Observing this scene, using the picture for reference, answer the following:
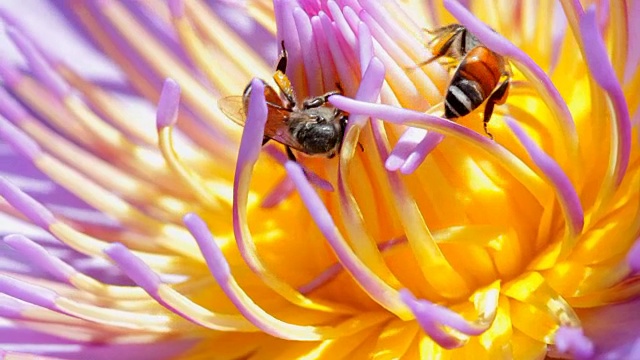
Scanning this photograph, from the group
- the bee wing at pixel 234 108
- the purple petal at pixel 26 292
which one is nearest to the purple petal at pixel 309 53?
the bee wing at pixel 234 108

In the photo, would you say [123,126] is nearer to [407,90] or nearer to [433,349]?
[407,90]

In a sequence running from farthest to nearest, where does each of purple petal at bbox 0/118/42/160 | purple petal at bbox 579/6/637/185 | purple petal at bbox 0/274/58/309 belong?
purple petal at bbox 0/118/42/160, purple petal at bbox 0/274/58/309, purple petal at bbox 579/6/637/185

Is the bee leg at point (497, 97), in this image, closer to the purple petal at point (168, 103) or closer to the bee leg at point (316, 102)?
the bee leg at point (316, 102)

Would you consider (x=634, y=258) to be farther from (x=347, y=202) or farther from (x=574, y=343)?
(x=347, y=202)

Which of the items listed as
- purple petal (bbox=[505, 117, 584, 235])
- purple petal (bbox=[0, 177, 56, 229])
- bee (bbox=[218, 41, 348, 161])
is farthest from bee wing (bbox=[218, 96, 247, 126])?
purple petal (bbox=[505, 117, 584, 235])

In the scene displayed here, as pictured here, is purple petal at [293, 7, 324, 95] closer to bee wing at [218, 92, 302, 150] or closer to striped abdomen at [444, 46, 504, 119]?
bee wing at [218, 92, 302, 150]

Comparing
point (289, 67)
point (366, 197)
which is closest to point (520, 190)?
point (366, 197)
